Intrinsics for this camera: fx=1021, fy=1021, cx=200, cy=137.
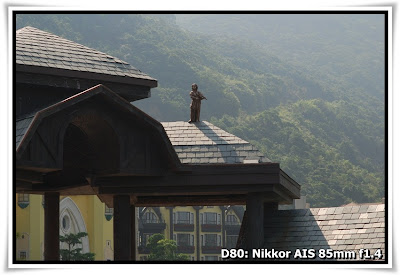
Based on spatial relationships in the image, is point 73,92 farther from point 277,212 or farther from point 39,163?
point 277,212

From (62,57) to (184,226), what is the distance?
253 feet

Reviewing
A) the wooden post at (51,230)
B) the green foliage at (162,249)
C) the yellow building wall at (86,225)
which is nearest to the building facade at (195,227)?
the green foliage at (162,249)

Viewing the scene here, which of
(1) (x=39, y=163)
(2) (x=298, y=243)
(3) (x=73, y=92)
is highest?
(3) (x=73, y=92)

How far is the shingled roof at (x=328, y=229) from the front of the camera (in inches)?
896

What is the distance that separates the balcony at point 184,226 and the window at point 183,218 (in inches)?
3.8

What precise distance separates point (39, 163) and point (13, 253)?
3413mm

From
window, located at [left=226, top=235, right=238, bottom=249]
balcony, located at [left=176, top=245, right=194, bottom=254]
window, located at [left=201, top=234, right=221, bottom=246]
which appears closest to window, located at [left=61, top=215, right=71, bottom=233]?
balcony, located at [left=176, top=245, right=194, bottom=254]

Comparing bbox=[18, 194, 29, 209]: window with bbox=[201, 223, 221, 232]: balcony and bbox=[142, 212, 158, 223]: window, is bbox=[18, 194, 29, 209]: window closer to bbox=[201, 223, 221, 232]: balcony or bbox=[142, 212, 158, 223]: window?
bbox=[142, 212, 158, 223]: window

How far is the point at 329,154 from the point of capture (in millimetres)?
162750

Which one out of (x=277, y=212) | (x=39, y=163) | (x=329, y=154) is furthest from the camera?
(x=329, y=154)
